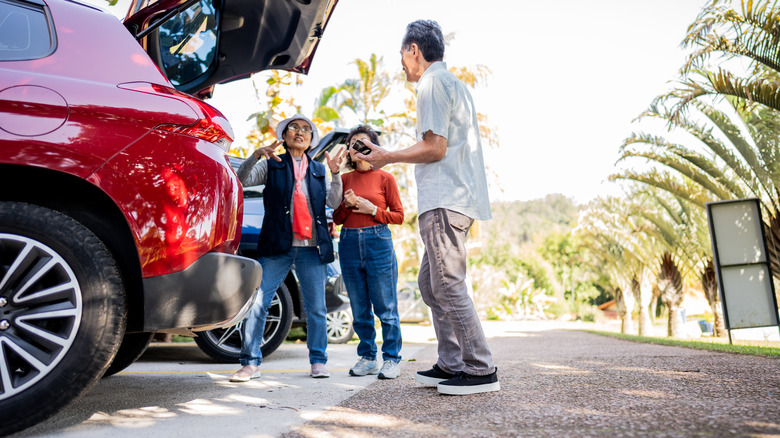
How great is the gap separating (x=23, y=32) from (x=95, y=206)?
0.84 meters

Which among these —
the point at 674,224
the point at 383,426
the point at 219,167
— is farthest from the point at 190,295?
the point at 674,224

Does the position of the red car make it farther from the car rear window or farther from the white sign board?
the white sign board

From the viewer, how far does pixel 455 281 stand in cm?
318

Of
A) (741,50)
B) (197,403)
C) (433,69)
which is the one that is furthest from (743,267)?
(197,403)

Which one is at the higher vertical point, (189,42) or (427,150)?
(189,42)

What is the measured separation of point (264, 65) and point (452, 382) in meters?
2.74

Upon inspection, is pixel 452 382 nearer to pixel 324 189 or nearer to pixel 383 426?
pixel 383 426

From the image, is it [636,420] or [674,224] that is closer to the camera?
[636,420]

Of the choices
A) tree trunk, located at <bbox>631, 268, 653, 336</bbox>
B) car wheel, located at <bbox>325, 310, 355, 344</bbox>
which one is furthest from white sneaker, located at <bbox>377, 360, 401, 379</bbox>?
tree trunk, located at <bbox>631, 268, 653, 336</bbox>

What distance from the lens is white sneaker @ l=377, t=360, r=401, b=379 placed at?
400 centimetres

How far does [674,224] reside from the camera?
15172 millimetres

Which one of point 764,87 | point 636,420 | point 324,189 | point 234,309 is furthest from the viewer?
point 764,87

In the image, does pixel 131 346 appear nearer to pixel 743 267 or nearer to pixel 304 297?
pixel 304 297

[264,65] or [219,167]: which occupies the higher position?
[264,65]
